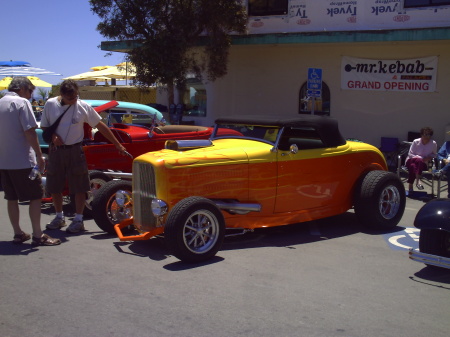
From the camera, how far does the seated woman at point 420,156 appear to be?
10.7 m

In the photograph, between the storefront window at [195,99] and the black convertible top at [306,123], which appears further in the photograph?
the storefront window at [195,99]

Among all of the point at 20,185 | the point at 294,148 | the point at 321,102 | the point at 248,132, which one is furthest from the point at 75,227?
the point at 321,102

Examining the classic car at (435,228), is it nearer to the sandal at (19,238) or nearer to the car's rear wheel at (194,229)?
the car's rear wheel at (194,229)

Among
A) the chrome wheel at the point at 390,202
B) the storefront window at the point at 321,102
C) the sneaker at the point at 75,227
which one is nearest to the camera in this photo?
the sneaker at the point at 75,227

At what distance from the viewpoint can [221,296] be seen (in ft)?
16.2

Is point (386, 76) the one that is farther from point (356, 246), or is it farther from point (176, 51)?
point (356, 246)

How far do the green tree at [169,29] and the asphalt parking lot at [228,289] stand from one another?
9678mm

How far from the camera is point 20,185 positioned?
627 cm

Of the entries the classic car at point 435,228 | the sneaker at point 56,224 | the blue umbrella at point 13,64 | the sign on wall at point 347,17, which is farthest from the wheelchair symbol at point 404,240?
the blue umbrella at point 13,64

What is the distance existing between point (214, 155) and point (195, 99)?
12.9 m

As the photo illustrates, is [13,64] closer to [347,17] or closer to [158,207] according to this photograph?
[347,17]

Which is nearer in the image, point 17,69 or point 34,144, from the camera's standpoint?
point 34,144

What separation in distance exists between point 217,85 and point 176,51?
2.72 metres

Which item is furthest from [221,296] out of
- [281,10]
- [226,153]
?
[281,10]
